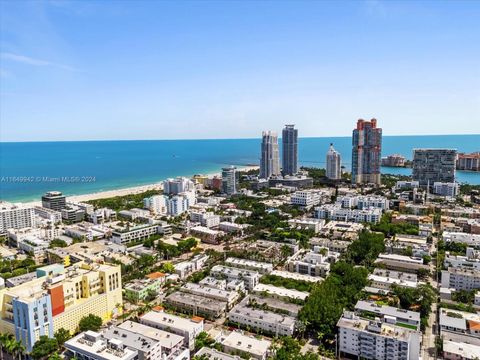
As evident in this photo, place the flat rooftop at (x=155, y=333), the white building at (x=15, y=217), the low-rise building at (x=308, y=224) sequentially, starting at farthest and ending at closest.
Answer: the white building at (x=15, y=217) → the low-rise building at (x=308, y=224) → the flat rooftop at (x=155, y=333)

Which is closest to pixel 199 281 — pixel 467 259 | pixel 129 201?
pixel 467 259

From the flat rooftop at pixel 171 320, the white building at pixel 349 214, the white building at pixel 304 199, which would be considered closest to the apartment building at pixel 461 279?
the flat rooftop at pixel 171 320

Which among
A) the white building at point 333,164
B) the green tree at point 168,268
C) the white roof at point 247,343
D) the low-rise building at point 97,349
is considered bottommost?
the green tree at point 168,268

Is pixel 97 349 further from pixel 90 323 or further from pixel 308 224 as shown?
pixel 308 224

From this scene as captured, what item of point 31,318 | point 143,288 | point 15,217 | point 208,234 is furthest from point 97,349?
point 15,217

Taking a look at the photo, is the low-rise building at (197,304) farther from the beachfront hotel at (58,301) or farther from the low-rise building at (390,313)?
the low-rise building at (390,313)

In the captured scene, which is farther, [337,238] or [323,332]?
[337,238]

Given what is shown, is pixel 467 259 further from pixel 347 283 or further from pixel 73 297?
pixel 73 297

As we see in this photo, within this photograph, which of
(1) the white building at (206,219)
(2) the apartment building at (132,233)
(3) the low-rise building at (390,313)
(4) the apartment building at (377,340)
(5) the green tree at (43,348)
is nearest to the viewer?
(4) the apartment building at (377,340)
